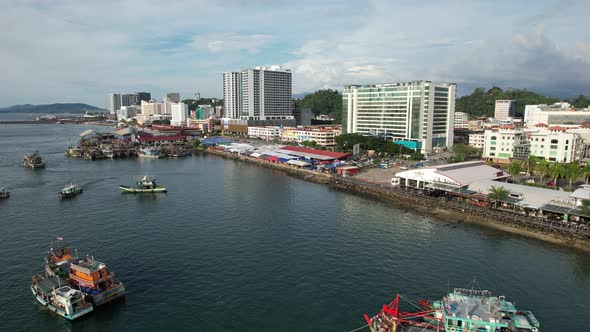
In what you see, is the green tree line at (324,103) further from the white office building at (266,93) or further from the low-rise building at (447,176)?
the low-rise building at (447,176)

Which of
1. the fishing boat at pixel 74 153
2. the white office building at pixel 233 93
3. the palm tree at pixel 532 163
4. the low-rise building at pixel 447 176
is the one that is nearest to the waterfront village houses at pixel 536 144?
the palm tree at pixel 532 163

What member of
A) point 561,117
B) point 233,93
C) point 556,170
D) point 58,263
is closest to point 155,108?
point 233,93

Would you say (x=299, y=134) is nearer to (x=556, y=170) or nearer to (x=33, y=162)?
(x=33, y=162)

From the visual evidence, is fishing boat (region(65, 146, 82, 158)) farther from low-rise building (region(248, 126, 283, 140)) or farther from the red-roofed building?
low-rise building (region(248, 126, 283, 140))

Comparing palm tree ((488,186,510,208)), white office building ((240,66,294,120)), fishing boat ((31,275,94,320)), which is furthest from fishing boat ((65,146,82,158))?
palm tree ((488,186,510,208))

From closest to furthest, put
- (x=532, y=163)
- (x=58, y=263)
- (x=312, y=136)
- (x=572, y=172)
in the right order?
1. (x=58, y=263)
2. (x=572, y=172)
3. (x=532, y=163)
4. (x=312, y=136)

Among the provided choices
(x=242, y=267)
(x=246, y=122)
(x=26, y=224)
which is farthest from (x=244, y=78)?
(x=242, y=267)

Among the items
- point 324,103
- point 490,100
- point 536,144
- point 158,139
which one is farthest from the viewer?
point 324,103
